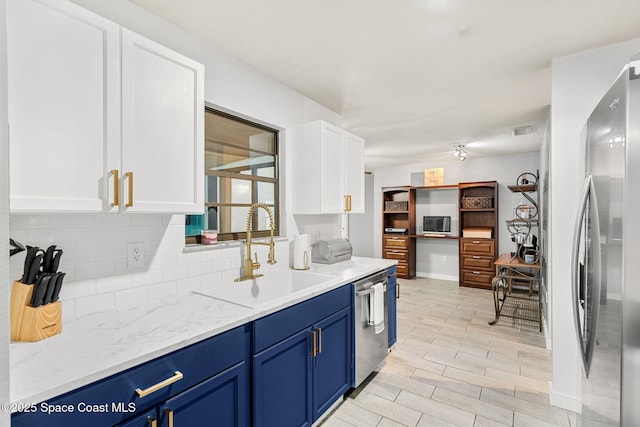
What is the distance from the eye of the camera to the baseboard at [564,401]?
2.18 metres

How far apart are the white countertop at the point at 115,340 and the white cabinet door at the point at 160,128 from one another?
0.51 meters

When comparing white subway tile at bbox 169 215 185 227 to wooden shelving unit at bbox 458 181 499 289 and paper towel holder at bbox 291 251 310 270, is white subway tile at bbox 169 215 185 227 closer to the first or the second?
paper towel holder at bbox 291 251 310 270

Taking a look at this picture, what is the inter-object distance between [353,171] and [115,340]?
242 cm

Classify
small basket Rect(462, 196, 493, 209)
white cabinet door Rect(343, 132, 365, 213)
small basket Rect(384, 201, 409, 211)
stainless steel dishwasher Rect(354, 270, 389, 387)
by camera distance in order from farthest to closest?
small basket Rect(384, 201, 409, 211) < small basket Rect(462, 196, 493, 209) < white cabinet door Rect(343, 132, 365, 213) < stainless steel dishwasher Rect(354, 270, 389, 387)

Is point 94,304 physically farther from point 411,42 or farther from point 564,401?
point 564,401

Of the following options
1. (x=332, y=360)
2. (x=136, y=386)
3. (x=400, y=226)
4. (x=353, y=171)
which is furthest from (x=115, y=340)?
(x=400, y=226)

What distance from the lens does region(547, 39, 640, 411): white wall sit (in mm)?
2137

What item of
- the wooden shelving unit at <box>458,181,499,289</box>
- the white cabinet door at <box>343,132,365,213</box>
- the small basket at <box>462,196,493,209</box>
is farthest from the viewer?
the small basket at <box>462,196,493,209</box>

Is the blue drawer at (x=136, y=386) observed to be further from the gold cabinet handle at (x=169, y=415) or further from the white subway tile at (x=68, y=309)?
the white subway tile at (x=68, y=309)

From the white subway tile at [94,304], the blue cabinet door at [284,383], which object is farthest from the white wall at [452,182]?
the white subway tile at [94,304]

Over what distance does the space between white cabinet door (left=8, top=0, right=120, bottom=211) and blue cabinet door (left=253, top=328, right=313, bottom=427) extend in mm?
1057

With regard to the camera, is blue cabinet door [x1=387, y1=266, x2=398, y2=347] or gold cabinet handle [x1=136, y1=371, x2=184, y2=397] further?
blue cabinet door [x1=387, y1=266, x2=398, y2=347]

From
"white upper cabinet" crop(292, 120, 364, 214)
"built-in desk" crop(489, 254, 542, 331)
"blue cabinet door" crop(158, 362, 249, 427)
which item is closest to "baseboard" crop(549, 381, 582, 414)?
"built-in desk" crop(489, 254, 542, 331)

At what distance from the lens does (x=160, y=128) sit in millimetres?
1493
